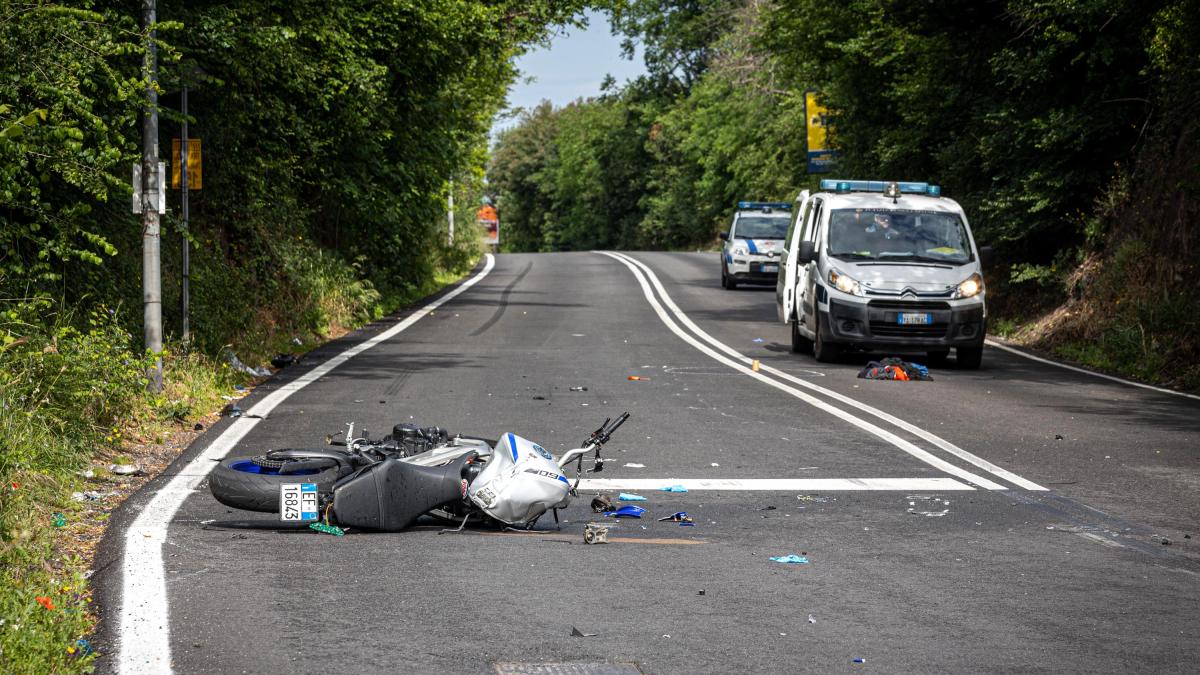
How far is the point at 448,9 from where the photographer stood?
941 inches

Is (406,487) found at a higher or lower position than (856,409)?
higher

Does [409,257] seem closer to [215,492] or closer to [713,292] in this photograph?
[713,292]

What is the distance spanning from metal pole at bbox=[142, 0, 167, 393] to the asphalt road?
1315mm

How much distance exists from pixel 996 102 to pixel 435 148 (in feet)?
35.0

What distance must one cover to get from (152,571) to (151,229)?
6755 mm

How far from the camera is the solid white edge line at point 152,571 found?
5.36m

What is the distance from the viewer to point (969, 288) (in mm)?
17719

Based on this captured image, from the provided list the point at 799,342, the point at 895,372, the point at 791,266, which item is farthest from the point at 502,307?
the point at 895,372

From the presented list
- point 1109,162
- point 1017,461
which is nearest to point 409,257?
point 1109,162

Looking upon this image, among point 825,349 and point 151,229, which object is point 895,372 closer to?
point 825,349

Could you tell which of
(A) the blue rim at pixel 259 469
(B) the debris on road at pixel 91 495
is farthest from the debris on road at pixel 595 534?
(B) the debris on road at pixel 91 495

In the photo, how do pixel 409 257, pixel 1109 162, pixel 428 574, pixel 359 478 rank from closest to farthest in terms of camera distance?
1. pixel 428 574
2. pixel 359 478
3. pixel 1109 162
4. pixel 409 257

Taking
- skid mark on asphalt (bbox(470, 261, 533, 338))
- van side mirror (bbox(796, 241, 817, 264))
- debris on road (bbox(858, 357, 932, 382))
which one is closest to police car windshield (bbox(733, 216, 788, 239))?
skid mark on asphalt (bbox(470, 261, 533, 338))

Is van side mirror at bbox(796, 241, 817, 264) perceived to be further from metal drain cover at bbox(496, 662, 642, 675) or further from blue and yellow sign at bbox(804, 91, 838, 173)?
blue and yellow sign at bbox(804, 91, 838, 173)
